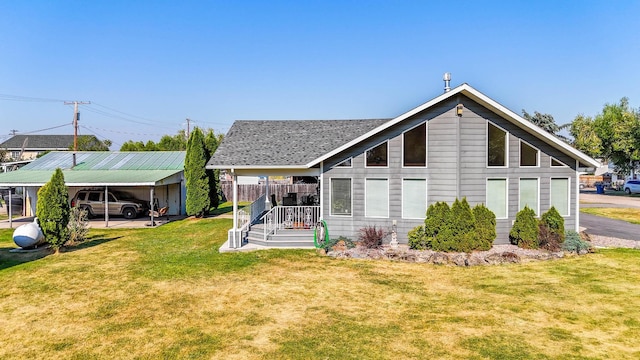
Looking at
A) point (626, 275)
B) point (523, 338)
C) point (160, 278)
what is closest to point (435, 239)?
point (626, 275)

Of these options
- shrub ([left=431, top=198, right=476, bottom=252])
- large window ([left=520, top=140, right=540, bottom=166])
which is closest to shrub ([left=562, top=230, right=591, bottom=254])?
large window ([left=520, top=140, right=540, bottom=166])

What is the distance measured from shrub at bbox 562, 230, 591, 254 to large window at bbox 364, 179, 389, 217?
5.82 m

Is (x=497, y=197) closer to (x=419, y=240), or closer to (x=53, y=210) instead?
(x=419, y=240)

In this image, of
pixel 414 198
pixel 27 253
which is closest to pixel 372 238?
pixel 414 198

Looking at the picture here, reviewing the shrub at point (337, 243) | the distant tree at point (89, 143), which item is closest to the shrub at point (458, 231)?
the shrub at point (337, 243)

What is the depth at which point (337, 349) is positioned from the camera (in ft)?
19.9

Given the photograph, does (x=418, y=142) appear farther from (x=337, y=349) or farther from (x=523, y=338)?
(x=337, y=349)

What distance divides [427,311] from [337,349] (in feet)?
8.23

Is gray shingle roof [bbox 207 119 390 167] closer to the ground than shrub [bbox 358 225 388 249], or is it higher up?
higher up

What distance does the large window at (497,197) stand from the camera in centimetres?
1321

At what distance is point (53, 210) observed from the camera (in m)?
12.9

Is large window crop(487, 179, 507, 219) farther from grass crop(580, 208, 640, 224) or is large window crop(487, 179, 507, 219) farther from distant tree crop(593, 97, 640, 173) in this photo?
distant tree crop(593, 97, 640, 173)

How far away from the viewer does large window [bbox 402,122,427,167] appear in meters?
13.3

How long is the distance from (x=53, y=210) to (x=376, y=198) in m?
11.0
